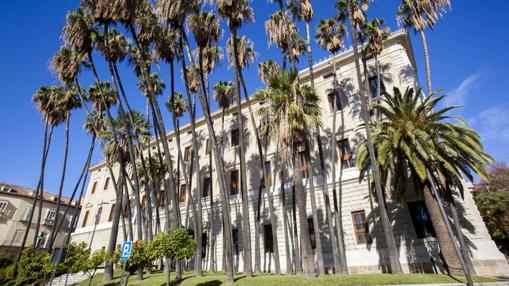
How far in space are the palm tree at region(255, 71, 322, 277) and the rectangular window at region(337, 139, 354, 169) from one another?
18.0 feet

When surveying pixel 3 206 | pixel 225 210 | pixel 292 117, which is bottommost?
pixel 225 210

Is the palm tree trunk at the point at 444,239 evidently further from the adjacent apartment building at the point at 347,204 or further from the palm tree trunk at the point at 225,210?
the palm tree trunk at the point at 225,210

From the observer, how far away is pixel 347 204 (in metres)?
18.8

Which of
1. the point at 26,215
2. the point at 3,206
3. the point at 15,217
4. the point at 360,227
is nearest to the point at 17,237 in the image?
the point at 15,217

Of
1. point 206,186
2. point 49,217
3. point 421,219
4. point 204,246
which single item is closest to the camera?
point 421,219

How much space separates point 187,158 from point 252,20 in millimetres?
18017

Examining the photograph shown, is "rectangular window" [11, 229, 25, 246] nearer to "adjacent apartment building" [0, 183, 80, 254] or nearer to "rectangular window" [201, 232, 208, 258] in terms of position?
"adjacent apartment building" [0, 183, 80, 254]

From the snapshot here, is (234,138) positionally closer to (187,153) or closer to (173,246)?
(187,153)

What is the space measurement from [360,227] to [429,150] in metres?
7.26

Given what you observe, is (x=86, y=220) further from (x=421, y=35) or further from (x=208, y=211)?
(x=421, y=35)

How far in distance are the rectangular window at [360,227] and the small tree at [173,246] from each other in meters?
10.7

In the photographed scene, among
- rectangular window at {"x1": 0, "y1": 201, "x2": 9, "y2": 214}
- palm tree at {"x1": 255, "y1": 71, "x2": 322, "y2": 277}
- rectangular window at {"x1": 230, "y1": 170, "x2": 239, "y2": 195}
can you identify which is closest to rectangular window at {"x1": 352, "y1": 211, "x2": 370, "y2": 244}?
A: palm tree at {"x1": 255, "y1": 71, "x2": 322, "y2": 277}

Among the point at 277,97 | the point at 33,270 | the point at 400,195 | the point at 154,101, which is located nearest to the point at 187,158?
the point at 154,101

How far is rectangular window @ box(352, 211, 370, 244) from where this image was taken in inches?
690
